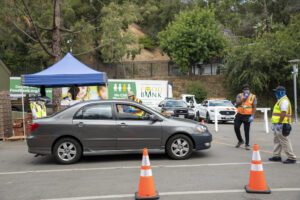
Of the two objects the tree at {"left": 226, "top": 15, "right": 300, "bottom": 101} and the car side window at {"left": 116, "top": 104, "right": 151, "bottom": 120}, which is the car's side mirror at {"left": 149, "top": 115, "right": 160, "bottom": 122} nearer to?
the car side window at {"left": 116, "top": 104, "right": 151, "bottom": 120}

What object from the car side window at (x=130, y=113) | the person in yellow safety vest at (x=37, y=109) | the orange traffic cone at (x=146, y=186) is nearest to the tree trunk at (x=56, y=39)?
the person in yellow safety vest at (x=37, y=109)

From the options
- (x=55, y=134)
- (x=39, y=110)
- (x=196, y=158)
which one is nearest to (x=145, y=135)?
(x=196, y=158)

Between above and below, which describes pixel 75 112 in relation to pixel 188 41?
below

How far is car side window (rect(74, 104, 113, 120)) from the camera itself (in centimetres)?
998

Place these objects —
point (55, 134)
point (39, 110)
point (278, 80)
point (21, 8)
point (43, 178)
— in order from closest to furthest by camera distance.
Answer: point (43, 178) → point (55, 134) → point (39, 110) → point (21, 8) → point (278, 80)

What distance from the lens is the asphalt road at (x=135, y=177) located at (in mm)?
6816

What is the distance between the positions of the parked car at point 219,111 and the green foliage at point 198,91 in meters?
9.95

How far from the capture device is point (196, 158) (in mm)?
10258

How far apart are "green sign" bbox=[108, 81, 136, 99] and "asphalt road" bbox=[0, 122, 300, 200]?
20.2 metres

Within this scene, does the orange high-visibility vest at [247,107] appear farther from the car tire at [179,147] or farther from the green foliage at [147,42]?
the green foliage at [147,42]

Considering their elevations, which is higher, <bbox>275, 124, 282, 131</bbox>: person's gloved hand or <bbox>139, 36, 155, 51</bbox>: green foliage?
<bbox>139, 36, 155, 51</bbox>: green foliage

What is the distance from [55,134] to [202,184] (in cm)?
412

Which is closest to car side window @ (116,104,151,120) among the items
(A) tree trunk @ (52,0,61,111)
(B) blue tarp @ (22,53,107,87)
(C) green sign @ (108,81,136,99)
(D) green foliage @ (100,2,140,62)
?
(B) blue tarp @ (22,53,107,87)

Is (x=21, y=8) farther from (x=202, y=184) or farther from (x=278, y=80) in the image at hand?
(x=278, y=80)
